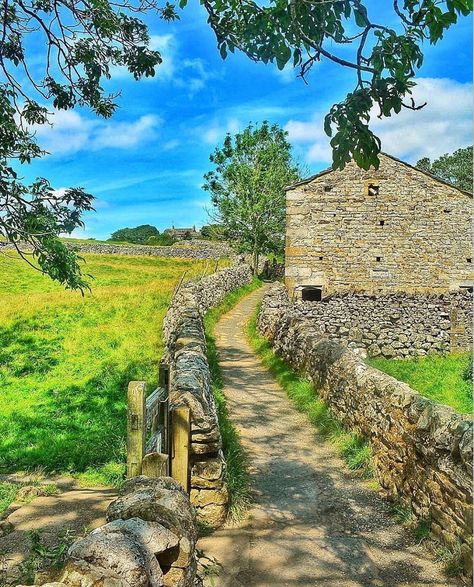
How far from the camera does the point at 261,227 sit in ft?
128

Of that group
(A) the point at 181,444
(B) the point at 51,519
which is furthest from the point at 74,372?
(A) the point at 181,444

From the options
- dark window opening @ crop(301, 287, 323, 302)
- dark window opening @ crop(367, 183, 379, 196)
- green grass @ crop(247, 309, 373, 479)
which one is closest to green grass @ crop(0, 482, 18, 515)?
green grass @ crop(247, 309, 373, 479)

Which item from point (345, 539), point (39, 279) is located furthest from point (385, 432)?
point (39, 279)

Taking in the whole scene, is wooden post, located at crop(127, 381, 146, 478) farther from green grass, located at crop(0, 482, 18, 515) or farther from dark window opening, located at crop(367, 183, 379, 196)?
dark window opening, located at crop(367, 183, 379, 196)

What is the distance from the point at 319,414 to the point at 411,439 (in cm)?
401

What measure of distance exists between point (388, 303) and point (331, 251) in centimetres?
288

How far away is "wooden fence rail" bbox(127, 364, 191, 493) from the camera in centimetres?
445

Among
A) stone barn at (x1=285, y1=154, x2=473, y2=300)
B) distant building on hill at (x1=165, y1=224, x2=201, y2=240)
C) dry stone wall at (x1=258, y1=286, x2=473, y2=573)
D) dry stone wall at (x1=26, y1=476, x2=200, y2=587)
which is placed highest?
distant building on hill at (x1=165, y1=224, x2=201, y2=240)

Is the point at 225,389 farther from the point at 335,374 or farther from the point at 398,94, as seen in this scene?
the point at 398,94

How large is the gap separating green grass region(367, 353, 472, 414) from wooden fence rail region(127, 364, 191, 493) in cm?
706

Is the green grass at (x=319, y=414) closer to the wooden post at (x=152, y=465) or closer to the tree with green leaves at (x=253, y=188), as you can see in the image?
the wooden post at (x=152, y=465)

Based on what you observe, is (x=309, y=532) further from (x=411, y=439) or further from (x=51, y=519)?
(x=51, y=519)

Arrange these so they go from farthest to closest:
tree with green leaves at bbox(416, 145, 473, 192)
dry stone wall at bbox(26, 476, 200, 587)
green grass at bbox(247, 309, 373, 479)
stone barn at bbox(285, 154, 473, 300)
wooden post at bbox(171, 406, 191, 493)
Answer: tree with green leaves at bbox(416, 145, 473, 192) < stone barn at bbox(285, 154, 473, 300) < green grass at bbox(247, 309, 373, 479) < wooden post at bbox(171, 406, 191, 493) < dry stone wall at bbox(26, 476, 200, 587)

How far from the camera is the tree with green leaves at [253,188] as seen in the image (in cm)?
3844
